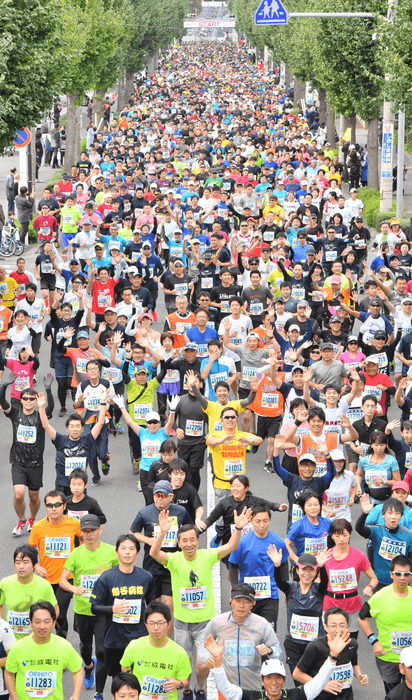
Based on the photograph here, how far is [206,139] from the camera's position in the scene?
37438 millimetres

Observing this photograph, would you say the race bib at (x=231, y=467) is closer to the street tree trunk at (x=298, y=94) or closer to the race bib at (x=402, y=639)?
the race bib at (x=402, y=639)

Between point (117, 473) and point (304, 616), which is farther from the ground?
point (304, 616)

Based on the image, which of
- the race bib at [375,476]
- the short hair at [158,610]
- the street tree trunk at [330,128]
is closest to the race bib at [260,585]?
the short hair at [158,610]

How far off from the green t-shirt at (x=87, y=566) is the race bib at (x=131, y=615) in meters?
0.56

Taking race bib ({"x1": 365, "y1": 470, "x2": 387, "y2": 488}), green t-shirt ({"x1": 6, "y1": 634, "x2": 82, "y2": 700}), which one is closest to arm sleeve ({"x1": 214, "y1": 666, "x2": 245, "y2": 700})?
green t-shirt ({"x1": 6, "y1": 634, "x2": 82, "y2": 700})

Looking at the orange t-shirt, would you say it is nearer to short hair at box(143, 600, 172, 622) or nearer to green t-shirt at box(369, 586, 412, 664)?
short hair at box(143, 600, 172, 622)

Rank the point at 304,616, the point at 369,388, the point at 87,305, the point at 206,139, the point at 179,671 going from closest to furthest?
the point at 179,671
the point at 304,616
the point at 369,388
the point at 87,305
the point at 206,139

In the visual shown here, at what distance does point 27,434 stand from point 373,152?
2336cm

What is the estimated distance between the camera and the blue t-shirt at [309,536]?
8.51m

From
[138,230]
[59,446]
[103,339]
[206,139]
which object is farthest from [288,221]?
[206,139]

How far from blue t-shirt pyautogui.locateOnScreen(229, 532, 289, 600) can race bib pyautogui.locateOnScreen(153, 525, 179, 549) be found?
65cm

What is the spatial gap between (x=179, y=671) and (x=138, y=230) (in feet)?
41.1

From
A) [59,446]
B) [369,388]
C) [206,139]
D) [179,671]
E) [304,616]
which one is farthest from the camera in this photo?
[206,139]

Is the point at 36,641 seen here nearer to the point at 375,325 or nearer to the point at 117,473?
the point at 117,473
